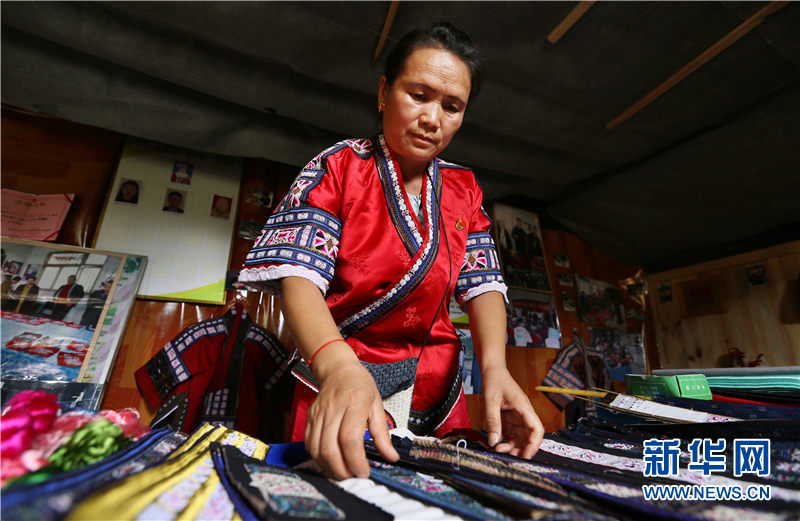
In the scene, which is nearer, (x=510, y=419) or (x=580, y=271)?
(x=510, y=419)

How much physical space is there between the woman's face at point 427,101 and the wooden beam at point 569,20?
604 millimetres

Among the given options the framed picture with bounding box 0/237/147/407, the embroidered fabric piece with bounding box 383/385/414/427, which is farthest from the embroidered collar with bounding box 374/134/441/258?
the framed picture with bounding box 0/237/147/407

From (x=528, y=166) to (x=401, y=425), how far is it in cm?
161

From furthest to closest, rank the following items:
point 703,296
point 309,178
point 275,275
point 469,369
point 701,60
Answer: point 703,296, point 469,369, point 701,60, point 309,178, point 275,275

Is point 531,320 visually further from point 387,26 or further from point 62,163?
point 62,163

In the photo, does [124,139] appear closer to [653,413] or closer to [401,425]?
[401,425]

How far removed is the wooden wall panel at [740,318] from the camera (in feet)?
7.70

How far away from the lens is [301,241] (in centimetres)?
69

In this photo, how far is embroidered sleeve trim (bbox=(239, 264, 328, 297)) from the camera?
65cm

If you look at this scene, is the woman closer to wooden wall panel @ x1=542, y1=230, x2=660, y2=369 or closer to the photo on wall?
the photo on wall

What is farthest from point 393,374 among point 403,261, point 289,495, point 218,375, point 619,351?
point 619,351

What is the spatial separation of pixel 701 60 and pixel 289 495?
1839 mm

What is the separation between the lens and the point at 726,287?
2674mm

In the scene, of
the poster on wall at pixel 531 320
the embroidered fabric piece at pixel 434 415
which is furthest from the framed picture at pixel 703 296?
the embroidered fabric piece at pixel 434 415
